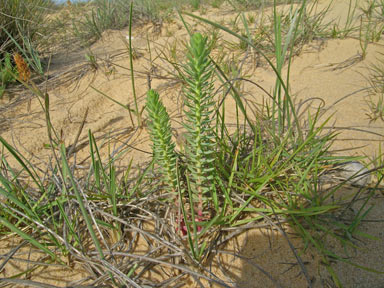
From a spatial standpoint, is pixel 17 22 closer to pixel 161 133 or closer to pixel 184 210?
pixel 161 133

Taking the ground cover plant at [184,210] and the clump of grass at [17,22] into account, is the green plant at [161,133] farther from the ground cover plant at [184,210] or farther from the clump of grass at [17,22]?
the clump of grass at [17,22]

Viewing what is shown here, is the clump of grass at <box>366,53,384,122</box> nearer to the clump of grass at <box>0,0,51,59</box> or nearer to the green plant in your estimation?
the green plant

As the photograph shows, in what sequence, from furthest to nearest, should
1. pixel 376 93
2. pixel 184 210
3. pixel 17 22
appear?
pixel 17 22 → pixel 376 93 → pixel 184 210

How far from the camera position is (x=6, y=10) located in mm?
2492

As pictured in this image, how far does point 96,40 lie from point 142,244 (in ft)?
11.3

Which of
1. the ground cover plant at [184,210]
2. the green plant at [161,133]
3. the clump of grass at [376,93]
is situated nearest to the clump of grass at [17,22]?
the ground cover plant at [184,210]

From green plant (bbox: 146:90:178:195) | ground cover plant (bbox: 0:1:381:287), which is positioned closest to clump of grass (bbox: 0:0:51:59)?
ground cover plant (bbox: 0:1:381:287)

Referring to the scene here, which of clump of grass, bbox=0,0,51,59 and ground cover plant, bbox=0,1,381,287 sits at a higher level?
clump of grass, bbox=0,0,51,59

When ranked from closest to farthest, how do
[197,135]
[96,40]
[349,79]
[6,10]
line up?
[197,135] < [349,79] < [6,10] < [96,40]

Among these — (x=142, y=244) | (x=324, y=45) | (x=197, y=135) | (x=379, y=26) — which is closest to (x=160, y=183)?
(x=142, y=244)

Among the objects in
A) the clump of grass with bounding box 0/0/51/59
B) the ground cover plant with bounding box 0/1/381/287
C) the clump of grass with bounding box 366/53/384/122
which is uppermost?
the clump of grass with bounding box 0/0/51/59

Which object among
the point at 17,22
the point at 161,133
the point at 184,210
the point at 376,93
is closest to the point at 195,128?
the point at 161,133

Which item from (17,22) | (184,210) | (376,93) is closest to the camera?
(184,210)

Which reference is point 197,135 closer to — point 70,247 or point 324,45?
point 70,247
